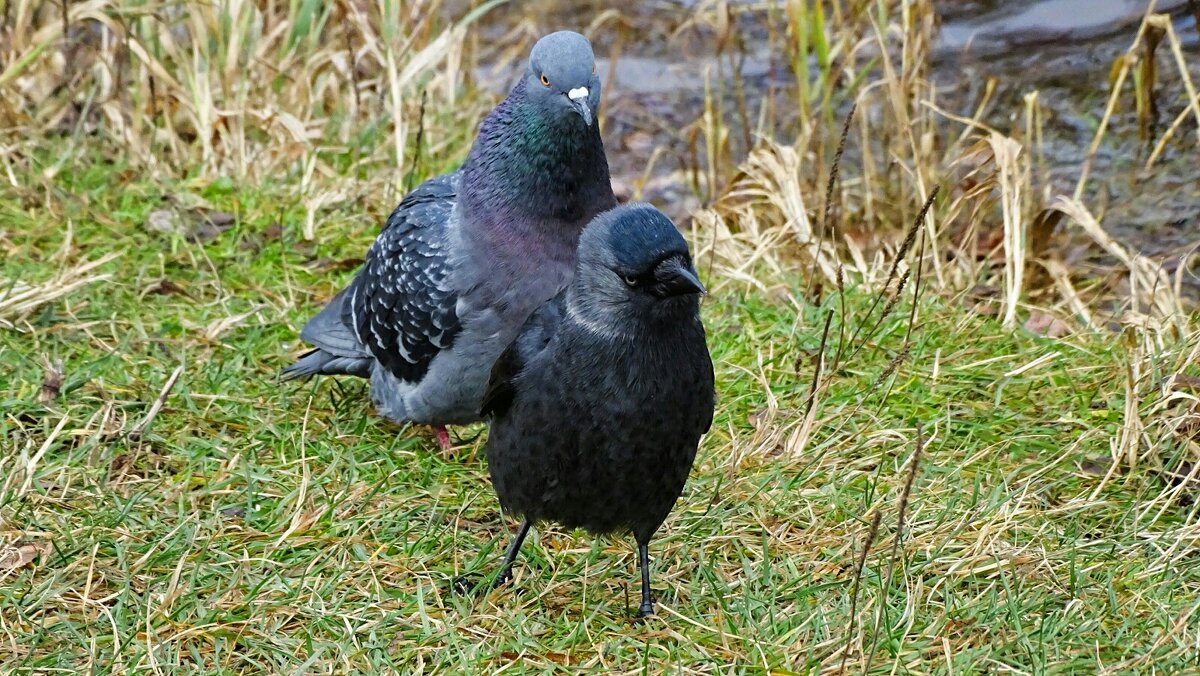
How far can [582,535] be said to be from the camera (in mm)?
3863

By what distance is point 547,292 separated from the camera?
4.00 m

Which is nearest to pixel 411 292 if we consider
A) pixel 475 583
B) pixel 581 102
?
pixel 581 102

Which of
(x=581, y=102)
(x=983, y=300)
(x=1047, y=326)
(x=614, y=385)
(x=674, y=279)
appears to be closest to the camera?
(x=674, y=279)

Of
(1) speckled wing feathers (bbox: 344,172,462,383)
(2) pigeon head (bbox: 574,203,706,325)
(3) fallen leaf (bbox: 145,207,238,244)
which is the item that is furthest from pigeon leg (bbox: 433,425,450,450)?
(3) fallen leaf (bbox: 145,207,238,244)

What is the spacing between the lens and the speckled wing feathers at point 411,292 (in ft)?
13.8

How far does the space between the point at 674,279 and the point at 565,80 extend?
4.03ft

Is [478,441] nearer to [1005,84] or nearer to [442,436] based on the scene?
[442,436]

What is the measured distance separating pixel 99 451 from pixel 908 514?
2292 mm

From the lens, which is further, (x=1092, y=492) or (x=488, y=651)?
(x=1092, y=492)

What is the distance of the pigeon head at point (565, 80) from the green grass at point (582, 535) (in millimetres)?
1054

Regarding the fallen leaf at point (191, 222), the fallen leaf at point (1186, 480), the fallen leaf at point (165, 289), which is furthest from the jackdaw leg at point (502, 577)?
the fallen leaf at point (191, 222)

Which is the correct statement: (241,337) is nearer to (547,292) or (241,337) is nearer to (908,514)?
(547,292)

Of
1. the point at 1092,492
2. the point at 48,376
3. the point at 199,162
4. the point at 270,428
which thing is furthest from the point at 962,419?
the point at 199,162

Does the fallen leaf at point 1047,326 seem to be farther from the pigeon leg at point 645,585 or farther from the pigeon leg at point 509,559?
the pigeon leg at point 509,559
